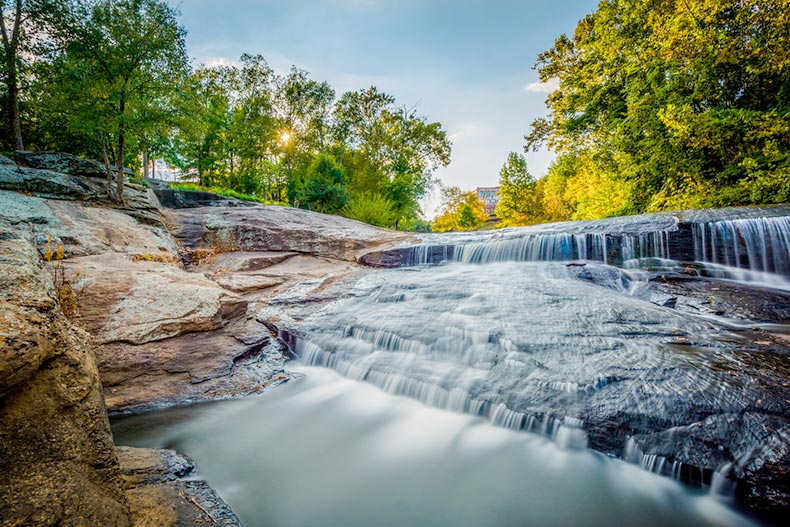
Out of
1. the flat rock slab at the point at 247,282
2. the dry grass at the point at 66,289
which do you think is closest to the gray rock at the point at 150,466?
the dry grass at the point at 66,289

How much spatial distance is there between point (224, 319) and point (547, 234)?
26.1 ft

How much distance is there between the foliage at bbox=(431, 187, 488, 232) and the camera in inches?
1533

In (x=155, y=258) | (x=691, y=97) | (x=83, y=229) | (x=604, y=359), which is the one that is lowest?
(x=604, y=359)

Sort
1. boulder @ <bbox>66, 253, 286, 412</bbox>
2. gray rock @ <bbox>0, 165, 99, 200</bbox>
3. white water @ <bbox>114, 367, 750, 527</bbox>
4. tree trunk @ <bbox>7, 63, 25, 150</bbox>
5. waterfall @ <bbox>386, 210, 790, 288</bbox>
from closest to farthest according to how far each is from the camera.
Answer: white water @ <bbox>114, 367, 750, 527</bbox> → boulder @ <bbox>66, 253, 286, 412</bbox> → waterfall @ <bbox>386, 210, 790, 288</bbox> → gray rock @ <bbox>0, 165, 99, 200</bbox> → tree trunk @ <bbox>7, 63, 25, 150</bbox>

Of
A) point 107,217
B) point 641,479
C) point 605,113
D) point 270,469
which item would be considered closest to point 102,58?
point 107,217

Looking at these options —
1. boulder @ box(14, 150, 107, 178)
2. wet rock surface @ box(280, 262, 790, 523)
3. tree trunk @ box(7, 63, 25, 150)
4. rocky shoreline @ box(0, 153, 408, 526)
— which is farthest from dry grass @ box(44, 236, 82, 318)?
tree trunk @ box(7, 63, 25, 150)

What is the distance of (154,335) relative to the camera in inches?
150

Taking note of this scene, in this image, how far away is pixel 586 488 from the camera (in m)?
2.27

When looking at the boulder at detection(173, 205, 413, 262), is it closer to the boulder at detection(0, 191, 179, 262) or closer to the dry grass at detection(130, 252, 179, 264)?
the boulder at detection(0, 191, 179, 262)

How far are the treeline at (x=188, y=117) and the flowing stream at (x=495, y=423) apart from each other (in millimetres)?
9218

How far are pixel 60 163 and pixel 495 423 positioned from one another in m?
14.4

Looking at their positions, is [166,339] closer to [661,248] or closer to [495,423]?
[495,423]

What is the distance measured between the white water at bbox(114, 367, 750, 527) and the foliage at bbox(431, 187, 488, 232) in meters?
36.8

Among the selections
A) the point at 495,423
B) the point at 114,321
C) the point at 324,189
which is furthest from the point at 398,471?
the point at 324,189
